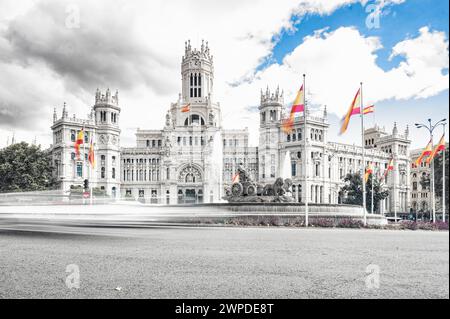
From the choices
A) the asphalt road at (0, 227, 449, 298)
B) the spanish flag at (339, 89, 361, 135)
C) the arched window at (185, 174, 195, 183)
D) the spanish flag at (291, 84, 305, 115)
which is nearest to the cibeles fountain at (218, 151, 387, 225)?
the spanish flag at (339, 89, 361, 135)

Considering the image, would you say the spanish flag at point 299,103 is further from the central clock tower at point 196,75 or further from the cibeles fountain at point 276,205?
the central clock tower at point 196,75

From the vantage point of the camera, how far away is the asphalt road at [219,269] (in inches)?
313

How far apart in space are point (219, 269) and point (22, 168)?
73.6 meters

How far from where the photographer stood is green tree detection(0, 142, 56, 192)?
7350 centimetres

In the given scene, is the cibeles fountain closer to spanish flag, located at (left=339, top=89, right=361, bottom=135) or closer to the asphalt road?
spanish flag, located at (left=339, top=89, right=361, bottom=135)

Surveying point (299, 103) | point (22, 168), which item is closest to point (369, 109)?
point (299, 103)

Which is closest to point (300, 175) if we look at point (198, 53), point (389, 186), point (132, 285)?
point (389, 186)

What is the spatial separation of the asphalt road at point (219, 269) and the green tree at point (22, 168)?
6431cm

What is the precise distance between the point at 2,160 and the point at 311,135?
6211cm

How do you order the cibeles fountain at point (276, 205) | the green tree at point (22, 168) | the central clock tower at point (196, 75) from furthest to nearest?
1. the central clock tower at point (196, 75)
2. the green tree at point (22, 168)
3. the cibeles fountain at point (276, 205)

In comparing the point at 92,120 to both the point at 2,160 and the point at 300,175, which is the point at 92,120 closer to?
A: the point at 2,160

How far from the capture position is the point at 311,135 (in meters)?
96.9

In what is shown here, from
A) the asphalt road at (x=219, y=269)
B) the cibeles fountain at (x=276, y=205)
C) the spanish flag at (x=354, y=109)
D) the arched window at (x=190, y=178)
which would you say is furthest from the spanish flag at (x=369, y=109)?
the arched window at (x=190, y=178)

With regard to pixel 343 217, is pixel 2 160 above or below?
above
